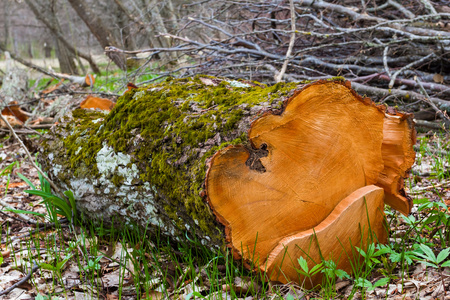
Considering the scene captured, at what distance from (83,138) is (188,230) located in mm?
1232

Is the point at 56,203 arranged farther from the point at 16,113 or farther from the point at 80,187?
the point at 16,113

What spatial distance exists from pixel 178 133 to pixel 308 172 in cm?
71

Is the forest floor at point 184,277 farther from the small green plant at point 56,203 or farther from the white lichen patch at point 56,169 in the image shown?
the white lichen patch at point 56,169

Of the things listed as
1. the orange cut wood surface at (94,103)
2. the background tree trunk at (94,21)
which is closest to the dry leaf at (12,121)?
the orange cut wood surface at (94,103)

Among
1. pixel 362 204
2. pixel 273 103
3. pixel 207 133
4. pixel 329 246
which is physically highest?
pixel 273 103

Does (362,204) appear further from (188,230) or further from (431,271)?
(188,230)

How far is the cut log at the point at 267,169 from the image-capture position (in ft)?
5.61

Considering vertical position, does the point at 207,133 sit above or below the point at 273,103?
below

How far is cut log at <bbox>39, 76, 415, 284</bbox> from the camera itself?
171 centimetres

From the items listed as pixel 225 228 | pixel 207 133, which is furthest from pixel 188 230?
pixel 207 133

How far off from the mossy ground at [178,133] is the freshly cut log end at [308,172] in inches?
3.5

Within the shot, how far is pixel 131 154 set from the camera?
227 centimetres

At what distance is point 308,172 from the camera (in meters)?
1.86

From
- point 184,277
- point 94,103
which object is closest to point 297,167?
point 184,277
